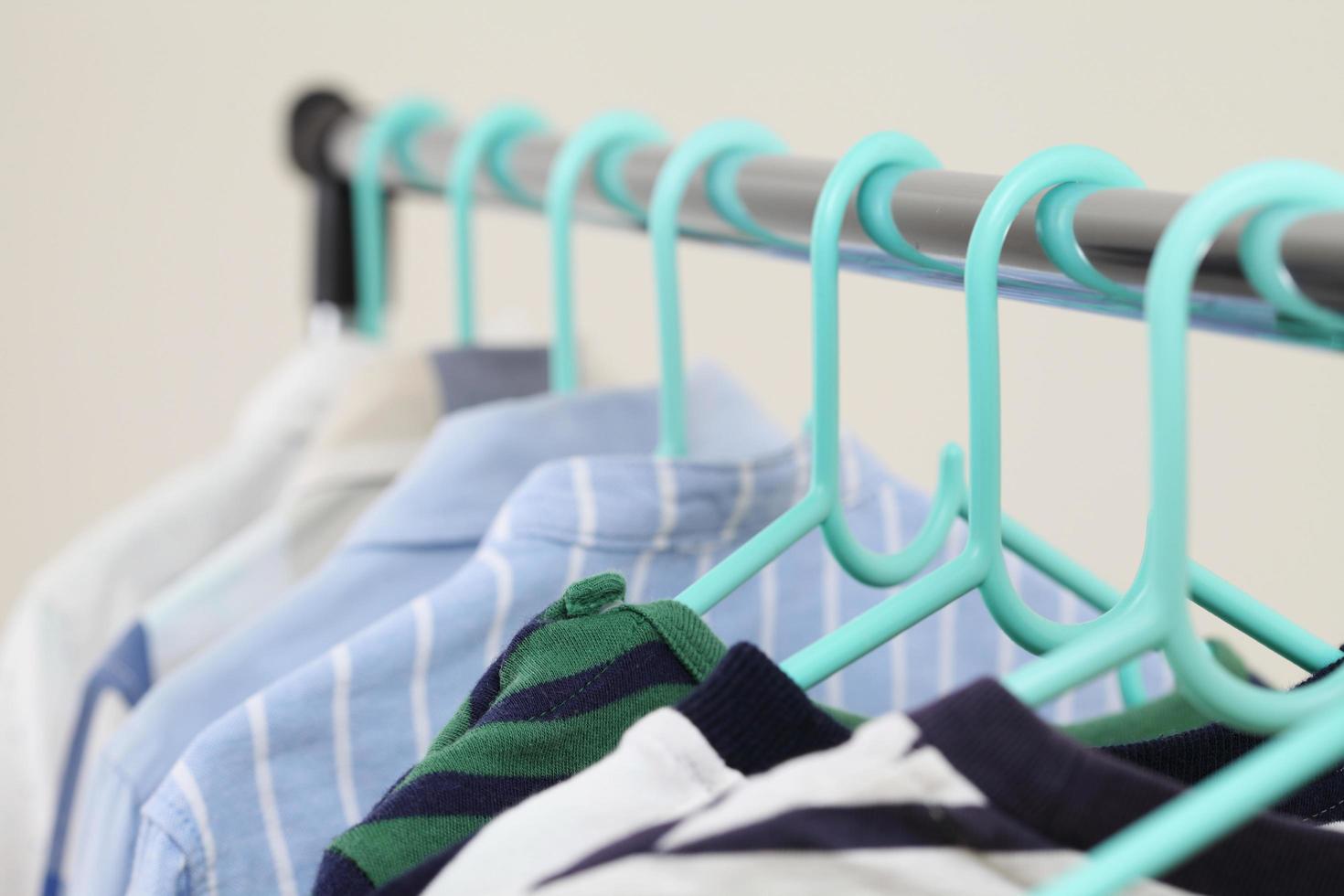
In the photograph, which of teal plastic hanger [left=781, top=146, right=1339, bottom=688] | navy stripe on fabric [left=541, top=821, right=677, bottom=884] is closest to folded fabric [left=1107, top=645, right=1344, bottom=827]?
teal plastic hanger [left=781, top=146, right=1339, bottom=688]

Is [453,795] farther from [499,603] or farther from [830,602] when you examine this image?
[830,602]

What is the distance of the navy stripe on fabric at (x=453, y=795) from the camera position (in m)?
0.31

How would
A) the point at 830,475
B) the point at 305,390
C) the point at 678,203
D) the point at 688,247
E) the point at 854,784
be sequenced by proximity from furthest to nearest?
1. the point at 688,247
2. the point at 305,390
3. the point at 678,203
4. the point at 830,475
5. the point at 854,784

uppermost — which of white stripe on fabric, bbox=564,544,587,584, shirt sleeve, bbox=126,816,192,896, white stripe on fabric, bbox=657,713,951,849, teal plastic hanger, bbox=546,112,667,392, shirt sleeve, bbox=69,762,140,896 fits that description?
teal plastic hanger, bbox=546,112,667,392

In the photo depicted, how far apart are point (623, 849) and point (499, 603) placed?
0.65 ft

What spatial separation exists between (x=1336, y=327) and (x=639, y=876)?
161mm

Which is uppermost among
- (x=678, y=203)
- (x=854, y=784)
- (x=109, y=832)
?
(x=678, y=203)

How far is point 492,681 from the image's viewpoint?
1.11 feet

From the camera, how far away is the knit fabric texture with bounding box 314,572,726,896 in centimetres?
31

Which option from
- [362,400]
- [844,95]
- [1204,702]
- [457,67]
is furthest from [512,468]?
[457,67]

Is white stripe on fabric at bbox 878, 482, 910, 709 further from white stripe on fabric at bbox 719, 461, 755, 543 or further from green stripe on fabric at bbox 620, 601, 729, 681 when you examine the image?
green stripe on fabric at bbox 620, 601, 729, 681

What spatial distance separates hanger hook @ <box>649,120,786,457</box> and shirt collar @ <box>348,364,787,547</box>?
88 millimetres

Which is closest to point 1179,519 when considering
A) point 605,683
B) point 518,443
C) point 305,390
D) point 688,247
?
point 605,683

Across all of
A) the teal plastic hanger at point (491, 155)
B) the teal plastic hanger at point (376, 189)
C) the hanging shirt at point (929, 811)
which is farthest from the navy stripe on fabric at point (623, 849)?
the teal plastic hanger at point (376, 189)
